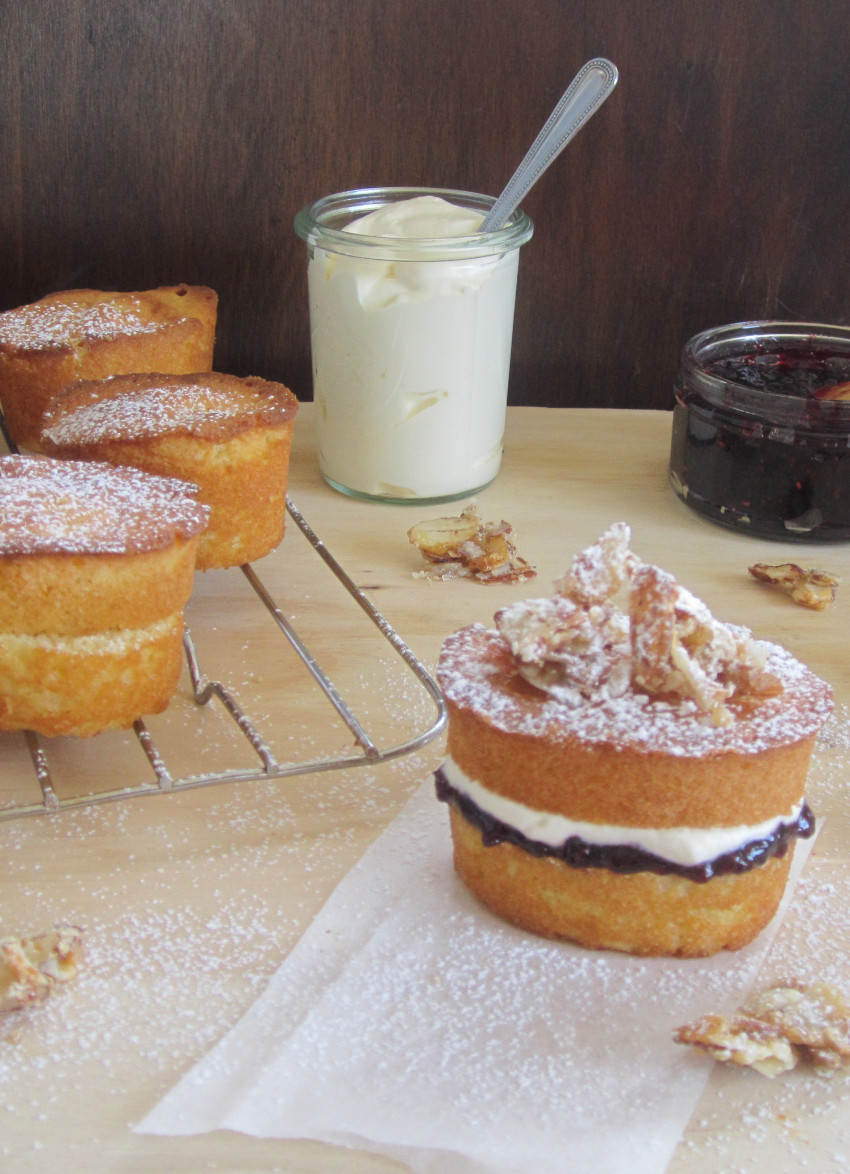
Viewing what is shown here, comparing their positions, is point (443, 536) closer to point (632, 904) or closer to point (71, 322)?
point (71, 322)

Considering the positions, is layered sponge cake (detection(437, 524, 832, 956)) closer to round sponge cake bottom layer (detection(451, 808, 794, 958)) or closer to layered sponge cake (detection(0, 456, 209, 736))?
round sponge cake bottom layer (detection(451, 808, 794, 958))

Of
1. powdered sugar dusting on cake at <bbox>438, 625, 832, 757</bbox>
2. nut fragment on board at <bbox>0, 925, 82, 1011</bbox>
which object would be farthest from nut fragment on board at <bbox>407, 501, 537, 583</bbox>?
nut fragment on board at <bbox>0, 925, 82, 1011</bbox>

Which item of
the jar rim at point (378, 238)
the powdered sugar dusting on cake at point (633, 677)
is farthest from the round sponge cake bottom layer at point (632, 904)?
the jar rim at point (378, 238)

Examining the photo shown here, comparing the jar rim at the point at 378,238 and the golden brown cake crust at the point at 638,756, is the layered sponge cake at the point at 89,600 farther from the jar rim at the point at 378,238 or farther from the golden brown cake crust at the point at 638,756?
the jar rim at the point at 378,238

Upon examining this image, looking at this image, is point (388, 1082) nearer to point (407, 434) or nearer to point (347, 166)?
point (407, 434)

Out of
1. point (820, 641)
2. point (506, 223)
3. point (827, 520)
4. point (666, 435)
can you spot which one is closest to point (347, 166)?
point (506, 223)

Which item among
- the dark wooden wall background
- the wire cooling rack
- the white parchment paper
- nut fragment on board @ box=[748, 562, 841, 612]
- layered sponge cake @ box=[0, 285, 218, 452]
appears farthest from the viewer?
the dark wooden wall background
